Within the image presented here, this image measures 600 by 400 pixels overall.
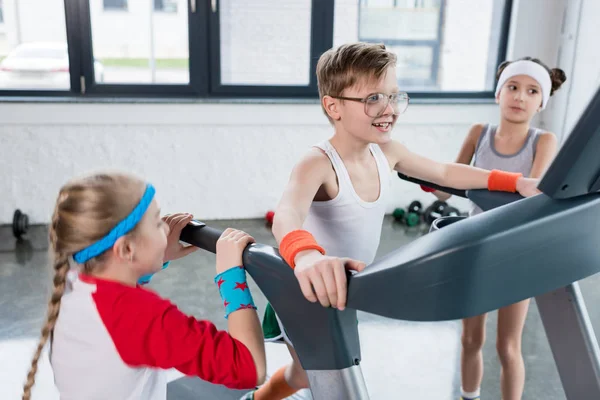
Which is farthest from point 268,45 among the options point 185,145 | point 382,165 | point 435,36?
point 382,165

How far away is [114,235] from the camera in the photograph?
973 mm

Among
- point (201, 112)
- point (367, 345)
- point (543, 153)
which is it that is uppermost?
point (543, 153)

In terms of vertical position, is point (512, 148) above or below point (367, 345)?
above

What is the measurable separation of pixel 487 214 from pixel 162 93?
3.42 meters

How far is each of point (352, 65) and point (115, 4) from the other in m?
2.87

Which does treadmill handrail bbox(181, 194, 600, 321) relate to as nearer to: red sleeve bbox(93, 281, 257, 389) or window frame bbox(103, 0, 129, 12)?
red sleeve bbox(93, 281, 257, 389)

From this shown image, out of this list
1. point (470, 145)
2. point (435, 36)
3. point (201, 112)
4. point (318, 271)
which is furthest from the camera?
point (435, 36)

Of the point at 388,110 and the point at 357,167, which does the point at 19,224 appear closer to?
the point at 357,167

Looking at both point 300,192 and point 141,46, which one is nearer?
point 300,192

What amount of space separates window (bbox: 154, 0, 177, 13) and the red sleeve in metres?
3.15

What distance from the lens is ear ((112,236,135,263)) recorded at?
0.98m

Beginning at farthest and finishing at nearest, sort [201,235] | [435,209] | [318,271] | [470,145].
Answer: [435,209] → [470,145] → [201,235] → [318,271]

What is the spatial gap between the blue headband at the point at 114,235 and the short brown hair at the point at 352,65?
22.1 inches

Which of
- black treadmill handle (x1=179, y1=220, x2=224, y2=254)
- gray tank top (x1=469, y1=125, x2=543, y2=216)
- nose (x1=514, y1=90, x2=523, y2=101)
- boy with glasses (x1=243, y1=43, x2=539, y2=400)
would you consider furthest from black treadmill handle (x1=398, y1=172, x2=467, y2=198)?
black treadmill handle (x1=179, y1=220, x2=224, y2=254)
